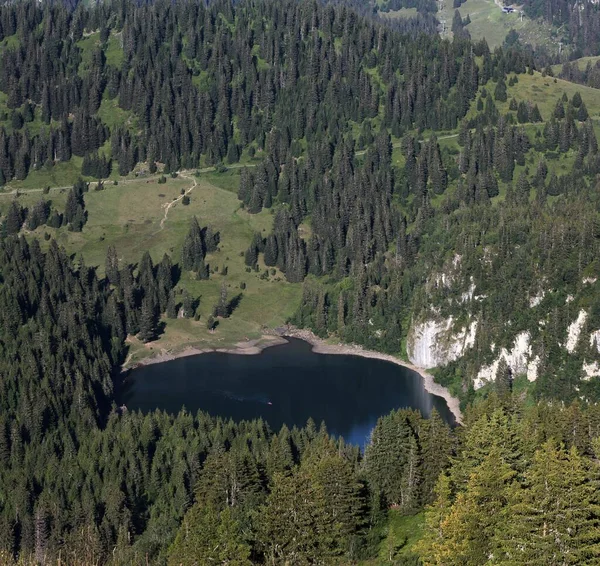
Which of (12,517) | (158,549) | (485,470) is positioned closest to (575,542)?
(485,470)

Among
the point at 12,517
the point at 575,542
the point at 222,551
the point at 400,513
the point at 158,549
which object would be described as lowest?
the point at 12,517

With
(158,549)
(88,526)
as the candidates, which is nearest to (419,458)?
(158,549)

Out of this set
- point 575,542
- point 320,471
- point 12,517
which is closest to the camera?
point 575,542

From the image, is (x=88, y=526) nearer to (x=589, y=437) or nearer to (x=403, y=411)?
(x=403, y=411)

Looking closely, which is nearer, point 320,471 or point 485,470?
point 485,470

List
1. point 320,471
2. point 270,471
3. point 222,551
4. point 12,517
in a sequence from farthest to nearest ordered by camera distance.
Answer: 1. point 12,517
2. point 270,471
3. point 320,471
4. point 222,551

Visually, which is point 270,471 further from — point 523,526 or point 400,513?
point 523,526

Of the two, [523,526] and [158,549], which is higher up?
[523,526]

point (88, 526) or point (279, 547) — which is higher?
point (279, 547)

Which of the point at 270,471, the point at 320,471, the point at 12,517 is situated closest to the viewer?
the point at 320,471
